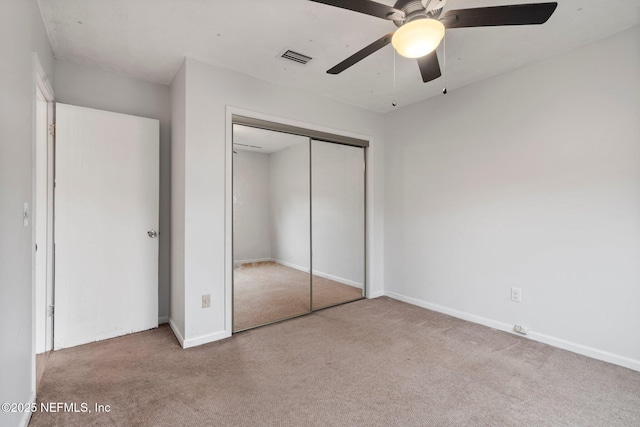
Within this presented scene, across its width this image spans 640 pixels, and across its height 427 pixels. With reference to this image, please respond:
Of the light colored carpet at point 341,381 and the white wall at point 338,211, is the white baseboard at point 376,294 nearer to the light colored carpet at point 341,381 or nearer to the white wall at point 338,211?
the white wall at point 338,211

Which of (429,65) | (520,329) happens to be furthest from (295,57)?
(520,329)

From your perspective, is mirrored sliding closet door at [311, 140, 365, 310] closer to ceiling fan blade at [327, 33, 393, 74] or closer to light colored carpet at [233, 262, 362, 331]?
light colored carpet at [233, 262, 362, 331]

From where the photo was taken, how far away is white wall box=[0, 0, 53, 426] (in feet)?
4.47

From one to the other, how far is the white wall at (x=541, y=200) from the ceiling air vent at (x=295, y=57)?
1.74 metres

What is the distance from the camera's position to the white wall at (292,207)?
340 centimetres

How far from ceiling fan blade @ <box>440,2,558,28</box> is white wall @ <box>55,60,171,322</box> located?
2.86 m

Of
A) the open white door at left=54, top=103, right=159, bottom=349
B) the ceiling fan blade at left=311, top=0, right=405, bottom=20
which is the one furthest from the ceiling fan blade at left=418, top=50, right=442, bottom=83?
the open white door at left=54, top=103, right=159, bottom=349

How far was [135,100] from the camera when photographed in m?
3.05

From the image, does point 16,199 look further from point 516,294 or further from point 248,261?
point 516,294

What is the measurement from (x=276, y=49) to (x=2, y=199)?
6.84 feet

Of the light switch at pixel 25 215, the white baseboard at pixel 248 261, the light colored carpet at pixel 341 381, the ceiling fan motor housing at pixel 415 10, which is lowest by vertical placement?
the light colored carpet at pixel 341 381

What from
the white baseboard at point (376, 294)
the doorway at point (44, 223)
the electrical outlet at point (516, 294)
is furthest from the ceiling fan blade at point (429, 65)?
the doorway at point (44, 223)

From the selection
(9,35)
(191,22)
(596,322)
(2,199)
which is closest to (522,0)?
(191,22)

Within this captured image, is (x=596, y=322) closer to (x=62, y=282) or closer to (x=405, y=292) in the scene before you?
(x=405, y=292)
